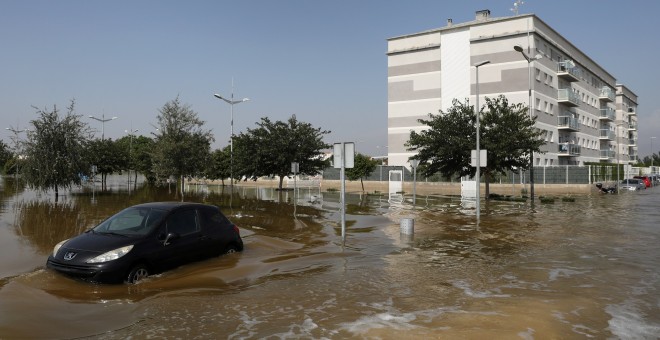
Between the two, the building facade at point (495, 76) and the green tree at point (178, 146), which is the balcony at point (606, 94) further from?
the green tree at point (178, 146)

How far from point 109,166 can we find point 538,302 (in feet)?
155

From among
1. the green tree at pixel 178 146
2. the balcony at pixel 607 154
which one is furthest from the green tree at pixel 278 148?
the balcony at pixel 607 154

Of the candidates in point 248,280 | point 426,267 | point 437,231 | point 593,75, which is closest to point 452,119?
point 437,231

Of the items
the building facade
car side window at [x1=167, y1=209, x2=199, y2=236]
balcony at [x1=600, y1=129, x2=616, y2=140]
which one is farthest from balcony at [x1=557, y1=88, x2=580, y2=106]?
car side window at [x1=167, y1=209, x2=199, y2=236]

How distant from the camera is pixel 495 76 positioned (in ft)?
171

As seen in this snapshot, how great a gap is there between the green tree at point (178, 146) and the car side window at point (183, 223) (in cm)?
2032

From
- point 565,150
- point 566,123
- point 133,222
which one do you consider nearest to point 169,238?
point 133,222

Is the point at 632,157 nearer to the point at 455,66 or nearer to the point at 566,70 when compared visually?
the point at 566,70

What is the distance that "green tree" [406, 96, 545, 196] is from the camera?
2875 centimetres

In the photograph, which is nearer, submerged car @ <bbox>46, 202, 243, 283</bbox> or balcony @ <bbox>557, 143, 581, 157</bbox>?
submerged car @ <bbox>46, 202, 243, 283</bbox>

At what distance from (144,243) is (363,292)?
3.69m

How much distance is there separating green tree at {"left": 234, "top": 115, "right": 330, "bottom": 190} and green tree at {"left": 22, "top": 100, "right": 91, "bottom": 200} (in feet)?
40.2

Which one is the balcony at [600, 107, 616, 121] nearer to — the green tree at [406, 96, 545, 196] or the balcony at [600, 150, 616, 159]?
the balcony at [600, 150, 616, 159]

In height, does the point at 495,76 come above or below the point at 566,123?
above
